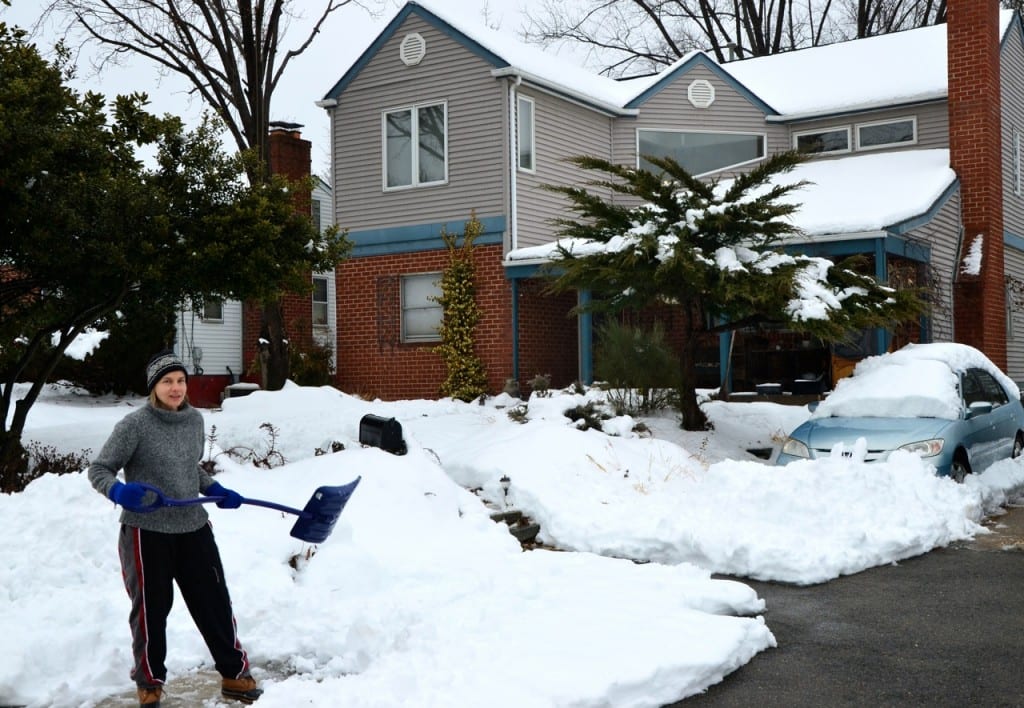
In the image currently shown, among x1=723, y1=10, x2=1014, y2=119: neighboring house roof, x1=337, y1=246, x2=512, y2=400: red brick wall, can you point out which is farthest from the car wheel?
x1=723, y1=10, x2=1014, y2=119: neighboring house roof

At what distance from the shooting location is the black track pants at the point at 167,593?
16.7ft

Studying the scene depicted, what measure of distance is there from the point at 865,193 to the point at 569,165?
5.70 m

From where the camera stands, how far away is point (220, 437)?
12.5 m

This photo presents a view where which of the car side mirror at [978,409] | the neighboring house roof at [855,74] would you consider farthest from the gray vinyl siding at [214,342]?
the car side mirror at [978,409]

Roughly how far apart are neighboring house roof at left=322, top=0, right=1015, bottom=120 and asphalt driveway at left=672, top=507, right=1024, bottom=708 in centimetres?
1363

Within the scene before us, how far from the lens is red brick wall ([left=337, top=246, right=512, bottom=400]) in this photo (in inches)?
769

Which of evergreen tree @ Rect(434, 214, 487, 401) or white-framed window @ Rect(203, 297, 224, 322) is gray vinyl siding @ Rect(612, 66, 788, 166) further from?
white-framed window @ Rect(203, 297, 224, 322)

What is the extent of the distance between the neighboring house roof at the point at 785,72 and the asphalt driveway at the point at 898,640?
13633 millimetres

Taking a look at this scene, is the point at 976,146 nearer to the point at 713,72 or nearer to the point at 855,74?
the point at 855,74

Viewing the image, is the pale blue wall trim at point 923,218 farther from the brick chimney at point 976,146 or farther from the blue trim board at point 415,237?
the blue trim board at point 415,237

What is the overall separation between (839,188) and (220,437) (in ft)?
39.1

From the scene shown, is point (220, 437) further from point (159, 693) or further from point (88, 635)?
point (159, 693)

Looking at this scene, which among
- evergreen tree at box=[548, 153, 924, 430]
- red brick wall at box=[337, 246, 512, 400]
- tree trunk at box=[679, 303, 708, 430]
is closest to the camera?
evergreen tree at box=[548, 153, 924, 430]

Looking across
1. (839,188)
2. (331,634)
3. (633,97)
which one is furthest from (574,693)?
(633,97)
